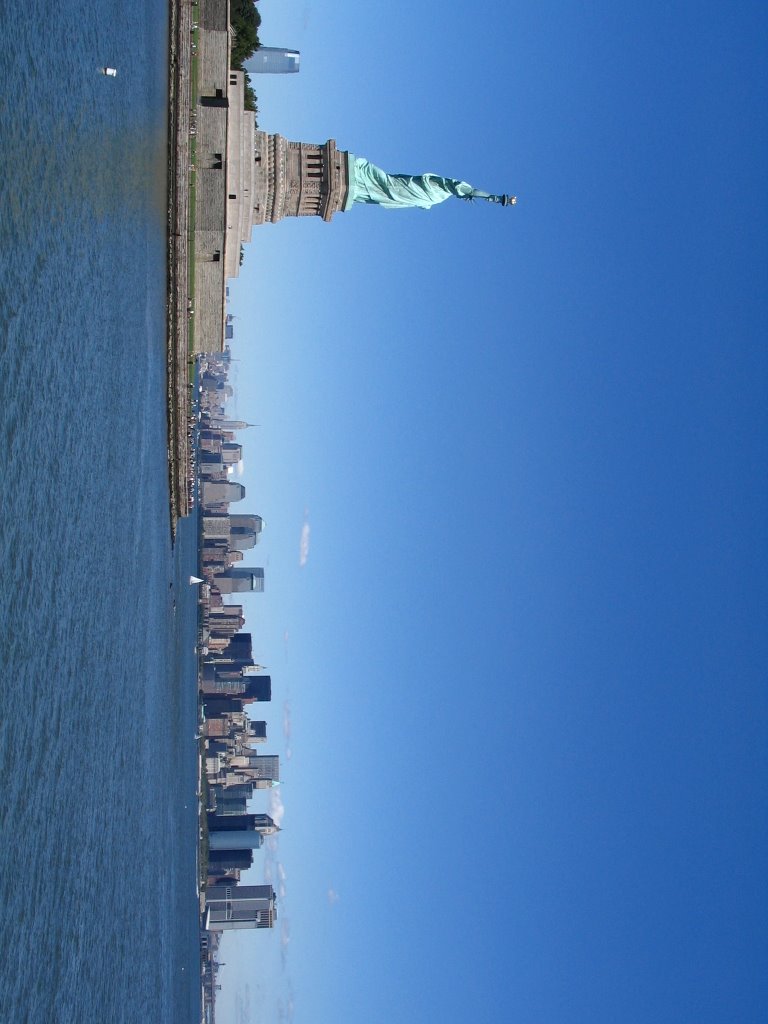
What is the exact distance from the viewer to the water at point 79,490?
13086mm

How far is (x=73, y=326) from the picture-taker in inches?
662

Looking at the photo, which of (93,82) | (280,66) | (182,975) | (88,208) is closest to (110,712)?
(88,208)

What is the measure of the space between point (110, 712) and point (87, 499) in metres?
5.15

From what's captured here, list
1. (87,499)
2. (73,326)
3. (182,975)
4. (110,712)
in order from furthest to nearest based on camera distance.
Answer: (182,975), (110,712), (87,499), (73,326)

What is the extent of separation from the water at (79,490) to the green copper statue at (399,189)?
9718mm

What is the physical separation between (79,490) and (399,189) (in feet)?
77.9

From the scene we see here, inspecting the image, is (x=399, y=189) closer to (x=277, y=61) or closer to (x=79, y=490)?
(x=79, y=490)

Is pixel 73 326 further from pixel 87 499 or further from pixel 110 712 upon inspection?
pixel 110 712

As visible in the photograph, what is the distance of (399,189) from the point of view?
37.9 m

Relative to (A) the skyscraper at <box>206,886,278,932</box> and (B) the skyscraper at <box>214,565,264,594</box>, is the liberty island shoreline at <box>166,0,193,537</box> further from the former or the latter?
(B) the skyscraper at <box>214,565,264,594</box>

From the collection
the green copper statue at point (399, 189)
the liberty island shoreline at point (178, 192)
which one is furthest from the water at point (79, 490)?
the green copper statue at point (399, 189)

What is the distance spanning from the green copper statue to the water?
9.72 metres

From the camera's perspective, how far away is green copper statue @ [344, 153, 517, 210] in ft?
122

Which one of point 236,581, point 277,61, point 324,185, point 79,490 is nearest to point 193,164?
point 324,185
